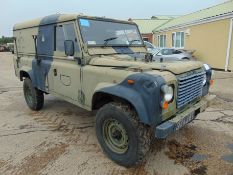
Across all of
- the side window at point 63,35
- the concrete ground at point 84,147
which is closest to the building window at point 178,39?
the concrete ground at point 84,147

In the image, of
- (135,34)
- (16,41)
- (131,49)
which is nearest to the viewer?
(131,49)

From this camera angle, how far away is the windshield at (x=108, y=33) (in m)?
4.20

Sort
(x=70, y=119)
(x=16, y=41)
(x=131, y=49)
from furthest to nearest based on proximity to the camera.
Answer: (x=16, y=41), (x=70, y=119), (x=131, y=49)

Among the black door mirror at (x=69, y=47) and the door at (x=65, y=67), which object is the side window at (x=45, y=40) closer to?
the door at (x=65, y=67)

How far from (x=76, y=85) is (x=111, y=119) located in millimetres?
1059

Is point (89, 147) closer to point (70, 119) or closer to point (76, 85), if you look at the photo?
point (76, 85)

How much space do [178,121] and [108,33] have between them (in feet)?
7.08

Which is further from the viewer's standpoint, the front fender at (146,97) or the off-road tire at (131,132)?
the off-road tire at (131,132)

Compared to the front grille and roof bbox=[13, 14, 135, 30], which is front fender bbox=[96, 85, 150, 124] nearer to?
the front grille

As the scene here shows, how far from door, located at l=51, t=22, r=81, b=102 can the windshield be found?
0.20 m

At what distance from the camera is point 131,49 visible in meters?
4.80

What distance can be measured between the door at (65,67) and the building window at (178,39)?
16373 mm

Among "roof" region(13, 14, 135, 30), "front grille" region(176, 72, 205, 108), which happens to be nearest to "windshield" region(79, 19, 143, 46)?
"roof" region(13, 14, 135, 30)

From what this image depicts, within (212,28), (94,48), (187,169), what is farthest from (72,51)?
(212,28)
